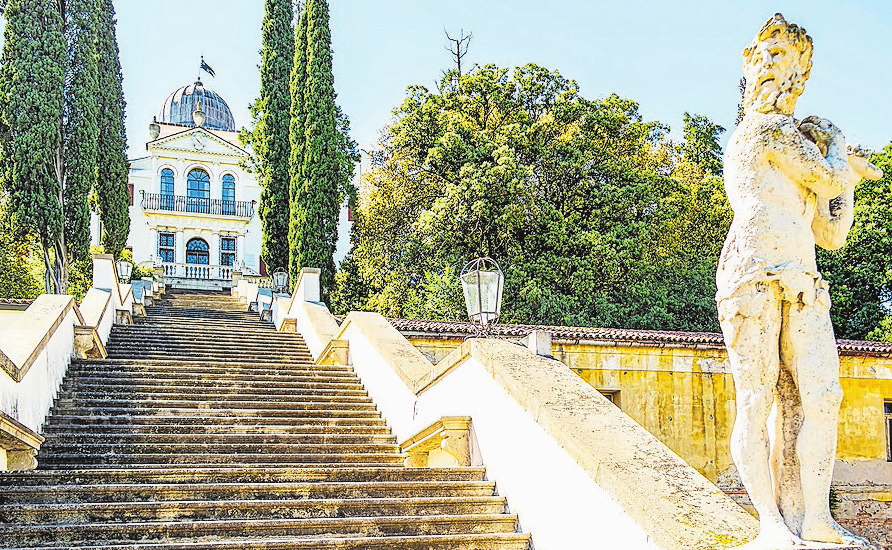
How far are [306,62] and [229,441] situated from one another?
2064cm

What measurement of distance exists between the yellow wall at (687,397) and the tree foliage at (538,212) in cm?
661

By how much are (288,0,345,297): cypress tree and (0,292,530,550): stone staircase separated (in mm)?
13621

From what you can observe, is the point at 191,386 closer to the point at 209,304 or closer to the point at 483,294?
the point at 483,294

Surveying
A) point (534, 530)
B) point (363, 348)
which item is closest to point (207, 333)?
point (363, 348)

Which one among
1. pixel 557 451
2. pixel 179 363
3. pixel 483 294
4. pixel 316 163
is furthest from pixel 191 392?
pixel 316 163

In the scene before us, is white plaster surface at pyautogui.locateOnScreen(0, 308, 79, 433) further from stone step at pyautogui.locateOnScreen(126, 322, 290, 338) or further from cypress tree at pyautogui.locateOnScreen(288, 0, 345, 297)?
cypress tree at pyautogui.locateOnScreen(288, 0, 345, 297)

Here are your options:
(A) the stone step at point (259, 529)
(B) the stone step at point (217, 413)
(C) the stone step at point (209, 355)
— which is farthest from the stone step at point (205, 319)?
(A) the stone step at point (259, 529)

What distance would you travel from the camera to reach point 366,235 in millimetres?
26062

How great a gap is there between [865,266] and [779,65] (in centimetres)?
2338

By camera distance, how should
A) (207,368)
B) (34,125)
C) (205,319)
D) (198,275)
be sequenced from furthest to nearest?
(198,275) → (34,125) → (205,319) → (207,368)

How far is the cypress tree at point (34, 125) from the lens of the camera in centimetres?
2312

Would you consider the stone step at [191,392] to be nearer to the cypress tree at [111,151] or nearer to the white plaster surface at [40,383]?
the white plaster surface at [40,383]

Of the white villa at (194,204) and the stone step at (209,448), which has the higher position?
the white villa at (194,204)

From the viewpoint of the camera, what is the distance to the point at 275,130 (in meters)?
29.2
